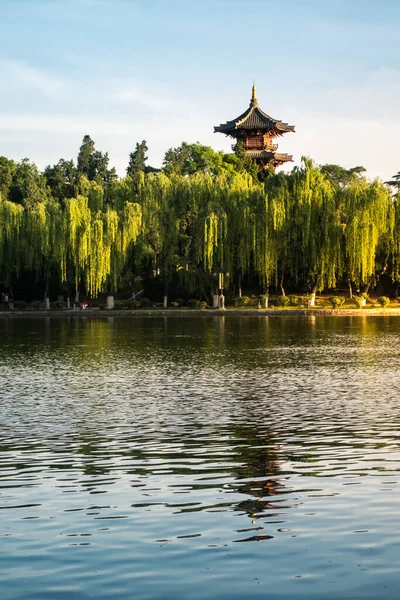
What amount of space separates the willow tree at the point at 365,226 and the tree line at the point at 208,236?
62 mm

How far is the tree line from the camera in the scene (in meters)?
57.5

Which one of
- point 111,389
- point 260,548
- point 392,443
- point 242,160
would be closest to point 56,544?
point 260,548

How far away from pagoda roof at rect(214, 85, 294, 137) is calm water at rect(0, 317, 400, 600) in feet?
200

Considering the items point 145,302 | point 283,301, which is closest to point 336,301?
point 283,301

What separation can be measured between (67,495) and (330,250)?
1876 inches

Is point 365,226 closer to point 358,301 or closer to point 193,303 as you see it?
point 358,301

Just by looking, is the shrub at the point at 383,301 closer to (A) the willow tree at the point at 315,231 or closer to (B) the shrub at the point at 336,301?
(B) the shrub at the point at 336,301

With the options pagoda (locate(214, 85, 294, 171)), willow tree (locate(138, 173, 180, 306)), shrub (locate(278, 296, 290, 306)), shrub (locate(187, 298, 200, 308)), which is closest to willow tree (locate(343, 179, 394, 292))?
shrub (locate(278, 296, 290, 306))

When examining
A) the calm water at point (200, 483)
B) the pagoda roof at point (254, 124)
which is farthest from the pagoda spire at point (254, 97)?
the calm water at point (200, 483)

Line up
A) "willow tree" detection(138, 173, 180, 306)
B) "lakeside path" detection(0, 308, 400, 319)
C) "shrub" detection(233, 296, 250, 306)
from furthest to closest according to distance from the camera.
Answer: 1. "willow tree" detection(138, 173, 180, 306)
2. "shrub" detection(233, 296, 250, 306)
3. "lakeside path" detection(0, 308, 400, 319)

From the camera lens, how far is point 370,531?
8.77 m

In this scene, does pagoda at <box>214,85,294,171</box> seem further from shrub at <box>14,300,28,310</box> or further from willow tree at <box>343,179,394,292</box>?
shrub at <box>14,300,28,310</box>

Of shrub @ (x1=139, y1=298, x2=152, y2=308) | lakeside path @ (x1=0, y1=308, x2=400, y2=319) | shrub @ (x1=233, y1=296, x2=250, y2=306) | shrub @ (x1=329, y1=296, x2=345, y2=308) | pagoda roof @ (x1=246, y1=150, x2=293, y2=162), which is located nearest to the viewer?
lakeside path @ (x1=0, y1=308, x2=400, y2=319)

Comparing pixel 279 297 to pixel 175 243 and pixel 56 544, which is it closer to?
pixel 175 243
